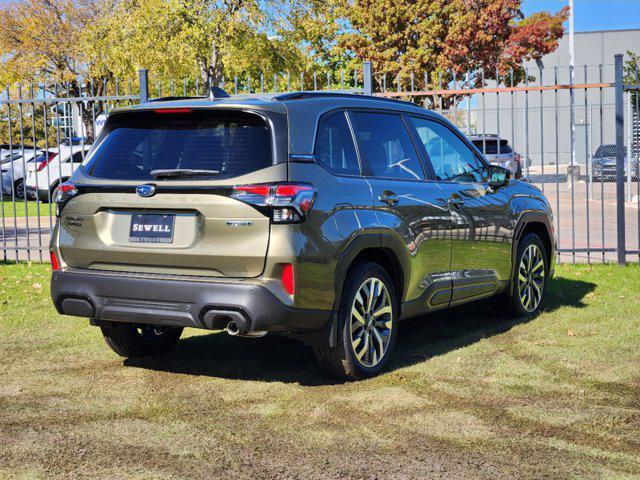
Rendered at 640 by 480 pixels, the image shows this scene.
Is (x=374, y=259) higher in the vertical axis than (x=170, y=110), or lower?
lower

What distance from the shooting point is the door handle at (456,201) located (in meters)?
6.78

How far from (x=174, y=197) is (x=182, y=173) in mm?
150

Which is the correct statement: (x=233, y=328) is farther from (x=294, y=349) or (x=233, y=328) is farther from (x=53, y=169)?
(x=53, y=169)

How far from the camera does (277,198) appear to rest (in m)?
5.14

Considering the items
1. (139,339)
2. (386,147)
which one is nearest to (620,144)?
(386,147)

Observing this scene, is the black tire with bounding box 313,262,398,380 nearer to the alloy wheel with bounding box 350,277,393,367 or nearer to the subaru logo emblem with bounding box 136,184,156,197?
the alloy wheel with bounding box 350,277,393,367

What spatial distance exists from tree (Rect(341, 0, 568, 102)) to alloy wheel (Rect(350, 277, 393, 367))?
33102 millimetres

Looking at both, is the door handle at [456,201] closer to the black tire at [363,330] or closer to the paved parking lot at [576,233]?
the black tire at [363,330]

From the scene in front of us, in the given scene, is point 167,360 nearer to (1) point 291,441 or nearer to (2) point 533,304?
(1) point 291,441

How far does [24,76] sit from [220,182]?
129 feet

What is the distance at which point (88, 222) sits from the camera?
18.6ft

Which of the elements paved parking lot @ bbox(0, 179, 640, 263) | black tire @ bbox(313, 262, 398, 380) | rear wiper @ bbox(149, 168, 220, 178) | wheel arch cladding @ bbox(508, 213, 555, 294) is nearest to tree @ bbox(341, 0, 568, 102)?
paved parking lot @ bbox(0, 179, 640, 263)

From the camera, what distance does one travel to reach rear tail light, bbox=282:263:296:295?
5180mm

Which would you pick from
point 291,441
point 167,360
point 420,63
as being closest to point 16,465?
point 291,441
